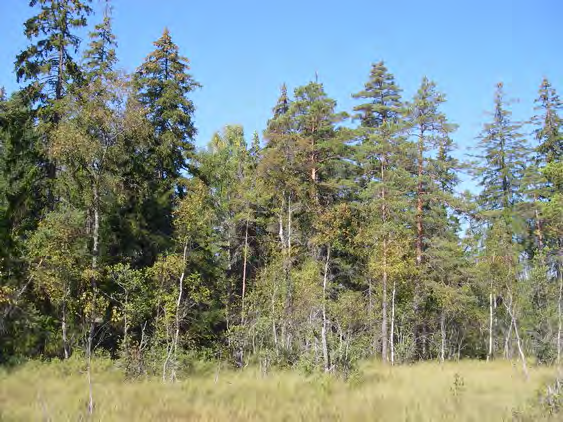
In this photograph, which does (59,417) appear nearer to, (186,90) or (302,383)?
(302,383)

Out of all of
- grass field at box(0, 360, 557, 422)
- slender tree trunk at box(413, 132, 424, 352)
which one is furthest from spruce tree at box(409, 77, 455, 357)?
grass field at box(0, 360, 557, 422)

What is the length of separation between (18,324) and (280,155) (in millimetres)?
14108

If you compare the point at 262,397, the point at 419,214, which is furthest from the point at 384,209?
the point at 262,397

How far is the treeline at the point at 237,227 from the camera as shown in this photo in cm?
1614

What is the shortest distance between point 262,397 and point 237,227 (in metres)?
18.7

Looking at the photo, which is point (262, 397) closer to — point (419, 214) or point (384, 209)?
point (384, 209)

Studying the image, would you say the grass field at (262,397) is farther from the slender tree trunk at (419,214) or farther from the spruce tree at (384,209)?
the slender tree trunk at (419,214)

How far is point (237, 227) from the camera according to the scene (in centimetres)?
3014

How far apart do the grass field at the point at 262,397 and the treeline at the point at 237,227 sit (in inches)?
48.5

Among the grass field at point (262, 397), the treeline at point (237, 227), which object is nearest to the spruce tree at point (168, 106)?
the treeline at point (237, 227)

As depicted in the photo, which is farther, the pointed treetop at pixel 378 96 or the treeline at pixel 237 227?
the pointed treetop at pixel 378 96

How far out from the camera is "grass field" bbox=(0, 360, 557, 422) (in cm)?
941

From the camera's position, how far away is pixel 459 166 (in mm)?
26078

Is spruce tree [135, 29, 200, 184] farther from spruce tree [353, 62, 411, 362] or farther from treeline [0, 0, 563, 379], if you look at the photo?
spruce tree [353, 62, 411, 362]
